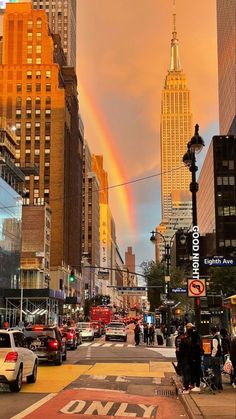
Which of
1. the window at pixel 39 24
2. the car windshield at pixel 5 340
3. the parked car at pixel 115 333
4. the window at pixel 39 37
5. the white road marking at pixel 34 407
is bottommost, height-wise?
the parked car at pixel 115 333

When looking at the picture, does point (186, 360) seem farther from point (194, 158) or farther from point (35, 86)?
point (35, 86)

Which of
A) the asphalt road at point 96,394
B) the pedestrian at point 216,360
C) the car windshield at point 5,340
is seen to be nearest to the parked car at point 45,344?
the asphalt road at point 96,394

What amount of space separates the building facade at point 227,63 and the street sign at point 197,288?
109 m

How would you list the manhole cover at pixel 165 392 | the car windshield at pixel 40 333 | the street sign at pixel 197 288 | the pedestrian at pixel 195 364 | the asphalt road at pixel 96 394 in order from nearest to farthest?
the asphalt road at pixel 96 394
the pedestrian at pixel 195 364
the manhole cover at pixel 165 392
the street sign at pixel 197 288
the car windshield at pixel 40 333

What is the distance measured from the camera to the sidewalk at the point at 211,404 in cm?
1057

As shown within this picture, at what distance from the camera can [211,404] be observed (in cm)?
1200

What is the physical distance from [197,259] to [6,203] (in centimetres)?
6606

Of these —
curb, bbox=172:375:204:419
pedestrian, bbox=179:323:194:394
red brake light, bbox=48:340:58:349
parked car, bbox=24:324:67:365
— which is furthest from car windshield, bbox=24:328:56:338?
pedestrian, bbox=179:323:194:394

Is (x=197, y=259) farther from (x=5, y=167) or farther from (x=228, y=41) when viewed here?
(x=228, y=41)

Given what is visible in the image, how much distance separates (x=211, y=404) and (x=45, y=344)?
41.2ft

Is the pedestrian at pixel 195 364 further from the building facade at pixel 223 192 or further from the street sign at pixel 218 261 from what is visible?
the building facade at pixel 223 192

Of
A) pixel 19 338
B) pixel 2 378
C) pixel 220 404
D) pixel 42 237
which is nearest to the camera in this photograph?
pixel 220 404

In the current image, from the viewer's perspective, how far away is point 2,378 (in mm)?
14320

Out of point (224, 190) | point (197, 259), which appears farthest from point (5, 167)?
point (197, 259)
